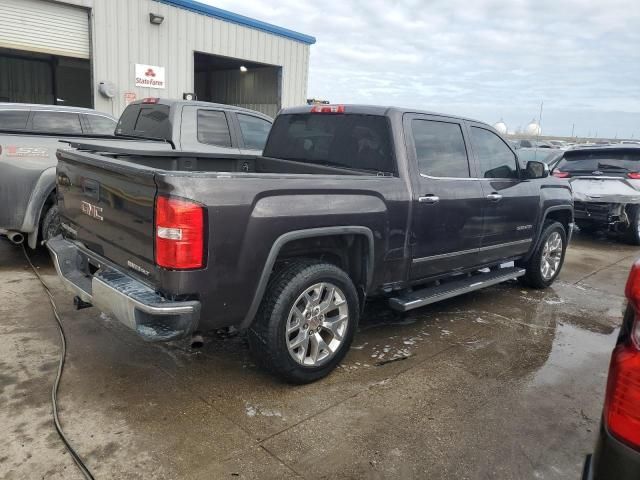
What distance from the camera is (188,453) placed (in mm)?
2736

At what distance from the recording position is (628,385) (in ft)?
5.22

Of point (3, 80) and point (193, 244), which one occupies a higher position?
point (3, 80)

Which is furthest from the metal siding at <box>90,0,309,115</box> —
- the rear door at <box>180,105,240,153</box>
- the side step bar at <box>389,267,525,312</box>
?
the side step bar at <box>389,267,525,312</box>

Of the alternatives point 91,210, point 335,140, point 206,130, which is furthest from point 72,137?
point 335,140

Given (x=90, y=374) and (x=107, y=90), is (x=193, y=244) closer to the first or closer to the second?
(x=90, y=374)

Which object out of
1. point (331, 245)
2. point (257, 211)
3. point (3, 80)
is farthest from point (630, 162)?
point (3, 80)

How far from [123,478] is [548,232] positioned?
5.21 m

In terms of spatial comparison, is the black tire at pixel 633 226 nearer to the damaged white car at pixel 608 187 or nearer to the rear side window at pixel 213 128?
the damaged white car at pixel 608 187

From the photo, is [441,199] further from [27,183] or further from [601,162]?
[601,162]

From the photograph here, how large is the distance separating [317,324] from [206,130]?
4414mm

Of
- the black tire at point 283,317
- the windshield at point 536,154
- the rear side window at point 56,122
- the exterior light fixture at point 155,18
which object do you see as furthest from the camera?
the windshield at point 536,154

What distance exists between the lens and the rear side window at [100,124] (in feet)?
23.6

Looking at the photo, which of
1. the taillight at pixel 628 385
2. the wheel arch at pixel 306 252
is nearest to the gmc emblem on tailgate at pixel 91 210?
the wheel arch at pixel 306 252

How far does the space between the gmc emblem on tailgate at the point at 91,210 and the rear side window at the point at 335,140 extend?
6.13 feet
